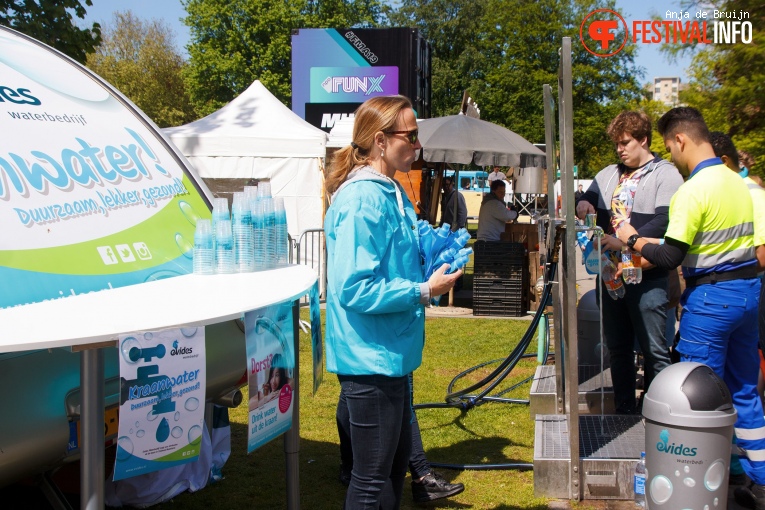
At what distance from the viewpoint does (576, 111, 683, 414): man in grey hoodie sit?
4.73 metres

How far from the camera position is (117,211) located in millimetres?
3291

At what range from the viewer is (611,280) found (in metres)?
4.69

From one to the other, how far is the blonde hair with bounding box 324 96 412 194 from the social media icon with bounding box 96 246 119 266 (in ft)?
3.05

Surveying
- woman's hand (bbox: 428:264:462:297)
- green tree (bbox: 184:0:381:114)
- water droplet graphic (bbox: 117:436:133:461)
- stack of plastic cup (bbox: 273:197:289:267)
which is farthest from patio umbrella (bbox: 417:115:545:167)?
green tree (bbox: 184:0:381:114)

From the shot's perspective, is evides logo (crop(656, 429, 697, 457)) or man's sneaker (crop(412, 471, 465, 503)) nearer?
evides logo (crop(656, 429, 697, 457))

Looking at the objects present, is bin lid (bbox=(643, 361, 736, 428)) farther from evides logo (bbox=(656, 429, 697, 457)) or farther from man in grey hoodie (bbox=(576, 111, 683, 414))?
man in grey hoodie (bbox=(576, 111, 683, 414))

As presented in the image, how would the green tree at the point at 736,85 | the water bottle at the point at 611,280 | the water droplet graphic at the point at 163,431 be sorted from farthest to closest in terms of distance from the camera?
the green tree at the point at 736,85 < the water bottle at the point at 611,280 < the water droplet graphic at the point at 163,431

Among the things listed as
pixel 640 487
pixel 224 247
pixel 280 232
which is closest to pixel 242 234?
pixel 224 247

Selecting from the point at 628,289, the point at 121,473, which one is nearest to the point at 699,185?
the point at 628,289

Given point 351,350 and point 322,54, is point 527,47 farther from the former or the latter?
point 351,350

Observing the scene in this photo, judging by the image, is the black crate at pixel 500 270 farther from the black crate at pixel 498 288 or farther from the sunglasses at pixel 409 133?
the sunglasses at pixel 409 133

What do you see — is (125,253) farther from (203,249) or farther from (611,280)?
(611,280)

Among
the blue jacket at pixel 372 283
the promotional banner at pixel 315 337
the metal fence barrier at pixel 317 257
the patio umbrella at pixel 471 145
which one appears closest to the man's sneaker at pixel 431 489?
the promotional banner at pixel 315 337

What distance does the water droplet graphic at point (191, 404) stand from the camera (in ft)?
7.94
